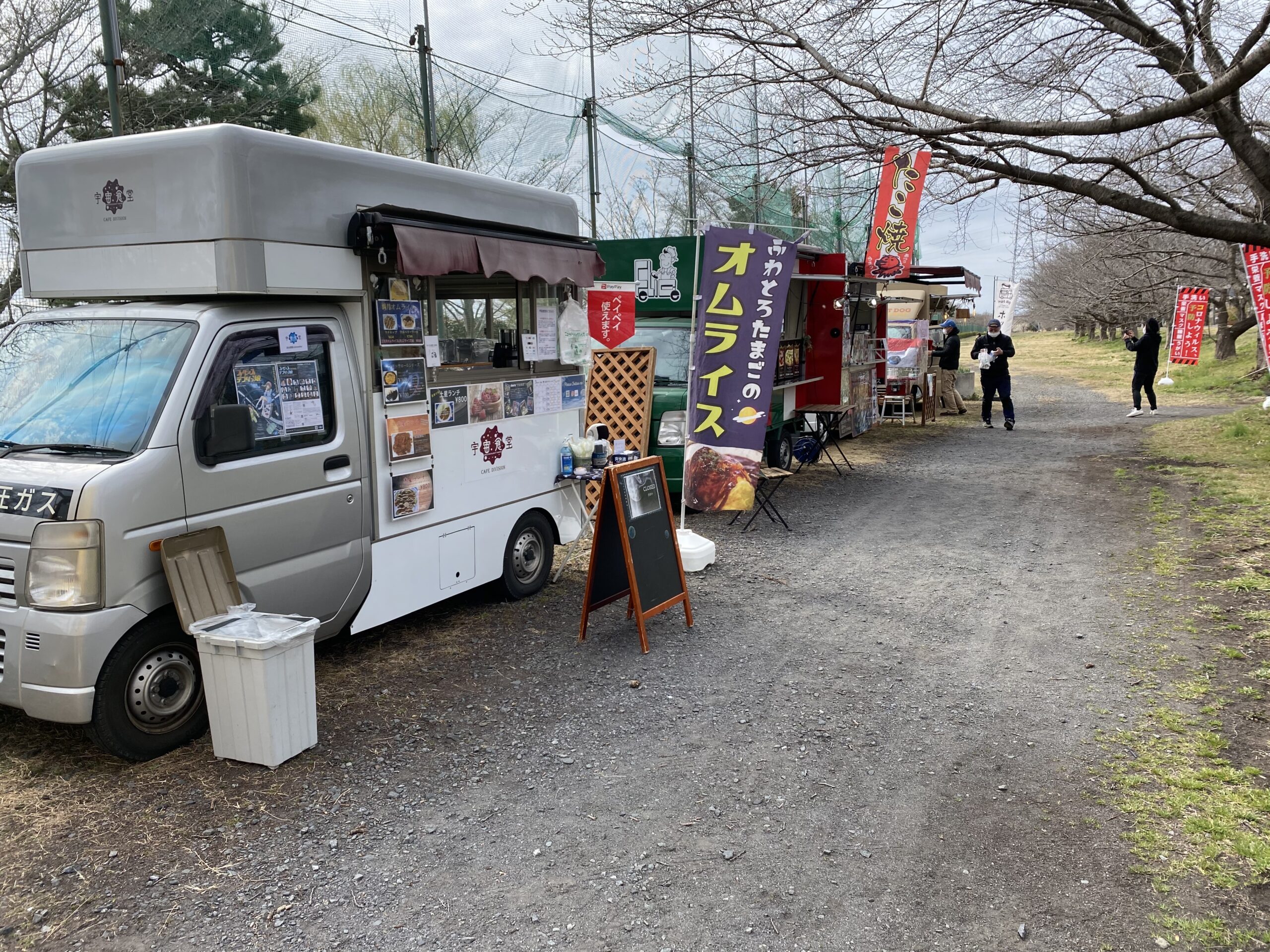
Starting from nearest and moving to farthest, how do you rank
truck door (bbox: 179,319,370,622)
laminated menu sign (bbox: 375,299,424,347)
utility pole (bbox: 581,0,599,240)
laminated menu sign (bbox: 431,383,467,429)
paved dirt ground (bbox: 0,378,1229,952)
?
1. paved dirt ground (bbox: 0,378,1229,952)
2. truck door (bbox: 179,319,370,622)
3. laminated menu sign (bbox: 375,299,424,347)
4. laminated menu sign (bbox: 431,383,467,429)
5. utility pole (bbox: 581,0,599,240)

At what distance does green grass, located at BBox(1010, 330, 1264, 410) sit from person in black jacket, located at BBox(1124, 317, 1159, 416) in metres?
1.67

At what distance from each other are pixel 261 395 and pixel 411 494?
1.10 meters

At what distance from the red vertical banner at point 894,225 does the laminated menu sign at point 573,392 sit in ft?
22.2

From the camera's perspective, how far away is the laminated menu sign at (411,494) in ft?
16.9

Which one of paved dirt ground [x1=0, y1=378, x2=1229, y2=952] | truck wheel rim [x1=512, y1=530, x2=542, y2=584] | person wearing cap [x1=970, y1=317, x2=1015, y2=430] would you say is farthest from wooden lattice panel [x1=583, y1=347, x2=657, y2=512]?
person wearing cap [x1=970, y1=317, x2=1015, y2=430]

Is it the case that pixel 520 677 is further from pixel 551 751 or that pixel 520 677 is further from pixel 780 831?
pixel 780 831

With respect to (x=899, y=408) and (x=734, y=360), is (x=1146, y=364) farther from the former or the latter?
(x=734, y=360)

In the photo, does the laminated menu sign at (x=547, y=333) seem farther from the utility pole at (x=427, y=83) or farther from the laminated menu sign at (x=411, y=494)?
the utility pole at (x=427, y=83)

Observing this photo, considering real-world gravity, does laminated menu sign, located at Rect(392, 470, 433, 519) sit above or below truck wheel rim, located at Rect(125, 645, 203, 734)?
above

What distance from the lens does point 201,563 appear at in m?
4.05

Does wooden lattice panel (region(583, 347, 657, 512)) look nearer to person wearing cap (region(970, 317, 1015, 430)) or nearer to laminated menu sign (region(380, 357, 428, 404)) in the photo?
laminated menu sign (region(380, 357, 428, 404))

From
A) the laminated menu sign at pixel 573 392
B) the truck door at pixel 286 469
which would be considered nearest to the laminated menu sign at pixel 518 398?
the laminated menu sign at pixel 573 392

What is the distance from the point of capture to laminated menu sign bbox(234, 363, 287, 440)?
431cm

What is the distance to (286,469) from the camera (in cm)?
451
